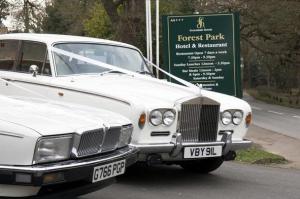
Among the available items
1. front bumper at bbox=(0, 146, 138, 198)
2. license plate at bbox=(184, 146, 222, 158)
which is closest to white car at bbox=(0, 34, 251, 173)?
license plate at bbox=(184, 146, 222, 158)

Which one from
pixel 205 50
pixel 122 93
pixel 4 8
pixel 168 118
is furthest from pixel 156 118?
pixel 4 8

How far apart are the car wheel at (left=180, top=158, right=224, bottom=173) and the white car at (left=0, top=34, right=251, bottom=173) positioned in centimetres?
2

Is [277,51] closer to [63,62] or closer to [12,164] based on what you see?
[63,62]

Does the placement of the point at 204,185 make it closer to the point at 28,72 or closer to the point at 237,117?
the point at 237,117

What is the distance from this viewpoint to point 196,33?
13094mm

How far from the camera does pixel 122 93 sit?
7102 mm

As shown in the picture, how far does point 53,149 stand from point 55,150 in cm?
Result: 2

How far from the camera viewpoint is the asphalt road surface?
6918 mm

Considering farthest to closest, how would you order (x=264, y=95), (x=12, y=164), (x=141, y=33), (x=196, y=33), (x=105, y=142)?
1. (x=264, y=95)
2. (x=141, y=33)
3. (x=196, y=33)
4. (x=105, y=142)
5. (x=12, y=164)

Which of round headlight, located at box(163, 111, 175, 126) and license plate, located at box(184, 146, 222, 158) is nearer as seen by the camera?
round headlight, located at box(163, 111, 175, 126)

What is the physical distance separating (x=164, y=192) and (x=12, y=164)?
292 cm

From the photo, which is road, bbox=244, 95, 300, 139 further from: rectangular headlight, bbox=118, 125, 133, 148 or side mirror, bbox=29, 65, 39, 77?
rectangular headlight, bbox=118, 125, 133, 148

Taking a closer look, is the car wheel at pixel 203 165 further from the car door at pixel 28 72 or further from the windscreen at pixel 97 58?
the car door at pixel 28 72

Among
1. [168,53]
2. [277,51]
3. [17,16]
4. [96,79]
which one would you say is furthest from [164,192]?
[277,51]
